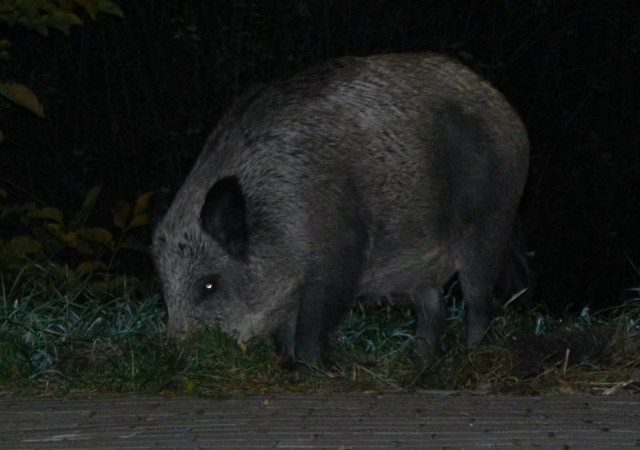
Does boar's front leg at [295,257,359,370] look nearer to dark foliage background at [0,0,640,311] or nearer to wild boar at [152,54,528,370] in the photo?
wild boar at [152,54,528,370]

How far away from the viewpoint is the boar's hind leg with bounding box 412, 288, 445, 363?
8656mm

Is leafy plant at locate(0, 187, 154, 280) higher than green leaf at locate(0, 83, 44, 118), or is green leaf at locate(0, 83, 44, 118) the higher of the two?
green leaf at locate(0, 83, 44, 118)

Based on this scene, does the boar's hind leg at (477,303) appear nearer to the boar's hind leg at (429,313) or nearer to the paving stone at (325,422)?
the boar's hind leg at (429,313)

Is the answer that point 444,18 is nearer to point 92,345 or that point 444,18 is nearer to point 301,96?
point 301,96

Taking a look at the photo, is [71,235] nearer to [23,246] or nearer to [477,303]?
[23,246]

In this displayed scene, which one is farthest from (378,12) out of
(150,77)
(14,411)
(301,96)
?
(14,411)

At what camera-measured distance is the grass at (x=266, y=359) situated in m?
7.20

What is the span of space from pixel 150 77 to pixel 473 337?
4.00 m

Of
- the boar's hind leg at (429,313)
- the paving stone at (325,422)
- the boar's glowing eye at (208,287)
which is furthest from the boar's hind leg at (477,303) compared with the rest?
the paving stone at (325,422)

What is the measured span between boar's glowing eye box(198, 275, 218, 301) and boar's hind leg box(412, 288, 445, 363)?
138cm

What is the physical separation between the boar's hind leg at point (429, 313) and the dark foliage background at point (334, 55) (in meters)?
3.09

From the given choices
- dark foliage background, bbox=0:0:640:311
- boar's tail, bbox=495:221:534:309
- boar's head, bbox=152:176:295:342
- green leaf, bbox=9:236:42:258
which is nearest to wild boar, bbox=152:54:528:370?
boar's head, bbox=152:176:295:342

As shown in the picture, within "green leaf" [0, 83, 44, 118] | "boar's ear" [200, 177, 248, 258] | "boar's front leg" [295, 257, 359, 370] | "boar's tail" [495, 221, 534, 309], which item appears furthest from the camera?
"boar's tail" [495, 221, 534, 309]

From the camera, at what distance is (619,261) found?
12.1 m
